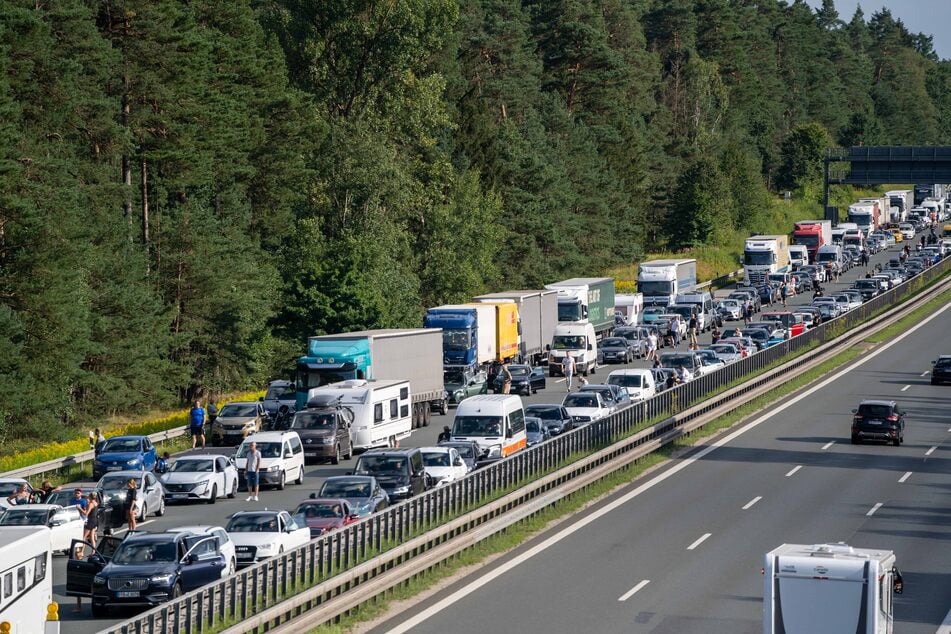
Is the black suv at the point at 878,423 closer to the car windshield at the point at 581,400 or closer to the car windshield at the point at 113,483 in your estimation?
the car windshield at the point at 581,400

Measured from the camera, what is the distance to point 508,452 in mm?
44188

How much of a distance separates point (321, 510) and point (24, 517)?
6515 millimetres

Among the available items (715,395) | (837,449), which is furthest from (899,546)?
(715,395)

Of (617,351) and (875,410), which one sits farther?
(617,351)

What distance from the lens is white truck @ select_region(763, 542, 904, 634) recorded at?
21375 mm

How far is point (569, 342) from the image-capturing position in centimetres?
7038

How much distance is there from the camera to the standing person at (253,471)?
40.9 metres

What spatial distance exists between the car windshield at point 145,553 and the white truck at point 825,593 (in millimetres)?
11296

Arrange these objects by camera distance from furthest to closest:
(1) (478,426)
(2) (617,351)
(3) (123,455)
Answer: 1. (2) (617,351)
2. (3) (123,455)
3. (1) (478,426)

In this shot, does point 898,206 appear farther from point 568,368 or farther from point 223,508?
point 223,508

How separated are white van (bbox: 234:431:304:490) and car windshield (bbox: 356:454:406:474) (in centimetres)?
496

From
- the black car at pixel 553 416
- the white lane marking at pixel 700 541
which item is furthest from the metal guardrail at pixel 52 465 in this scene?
the white lane marking at pixel 700 541

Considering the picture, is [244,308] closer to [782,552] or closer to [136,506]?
[136,506]

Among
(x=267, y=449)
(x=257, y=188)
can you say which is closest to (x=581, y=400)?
(x=267, y=449)
